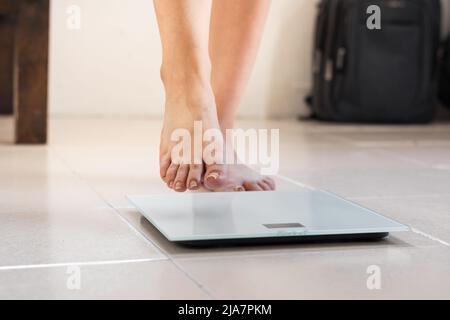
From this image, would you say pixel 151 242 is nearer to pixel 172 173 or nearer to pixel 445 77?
pixel 172 173

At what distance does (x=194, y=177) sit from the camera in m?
1.20

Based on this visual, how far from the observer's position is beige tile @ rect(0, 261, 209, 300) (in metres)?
0.78

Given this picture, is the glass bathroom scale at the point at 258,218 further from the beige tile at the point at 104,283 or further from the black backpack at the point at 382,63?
the black backpack at the point at 382,63

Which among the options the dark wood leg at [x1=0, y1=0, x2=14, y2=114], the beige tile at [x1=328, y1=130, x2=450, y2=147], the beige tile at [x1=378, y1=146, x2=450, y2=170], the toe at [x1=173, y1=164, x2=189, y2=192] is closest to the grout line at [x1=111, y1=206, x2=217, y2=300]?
the toe at [x1=173, y1=164, x2=189, y2=192]

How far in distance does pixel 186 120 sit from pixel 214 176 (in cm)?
9

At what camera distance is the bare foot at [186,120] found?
3.99ft

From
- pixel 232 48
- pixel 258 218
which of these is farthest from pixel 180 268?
pixel 232 48

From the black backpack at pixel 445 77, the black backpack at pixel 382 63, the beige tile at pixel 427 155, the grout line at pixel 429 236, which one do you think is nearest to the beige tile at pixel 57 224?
the grout line at pixel 429 236

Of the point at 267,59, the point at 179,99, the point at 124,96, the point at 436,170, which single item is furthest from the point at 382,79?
the point at 179,99

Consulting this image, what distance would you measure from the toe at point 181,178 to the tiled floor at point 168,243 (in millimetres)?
72

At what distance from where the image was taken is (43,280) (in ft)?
2.72

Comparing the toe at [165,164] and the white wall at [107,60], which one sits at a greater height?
the white wall at [107,60]

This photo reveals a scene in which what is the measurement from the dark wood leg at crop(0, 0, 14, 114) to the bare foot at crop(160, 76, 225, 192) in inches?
57.7

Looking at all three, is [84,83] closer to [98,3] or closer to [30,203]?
[98,3]
